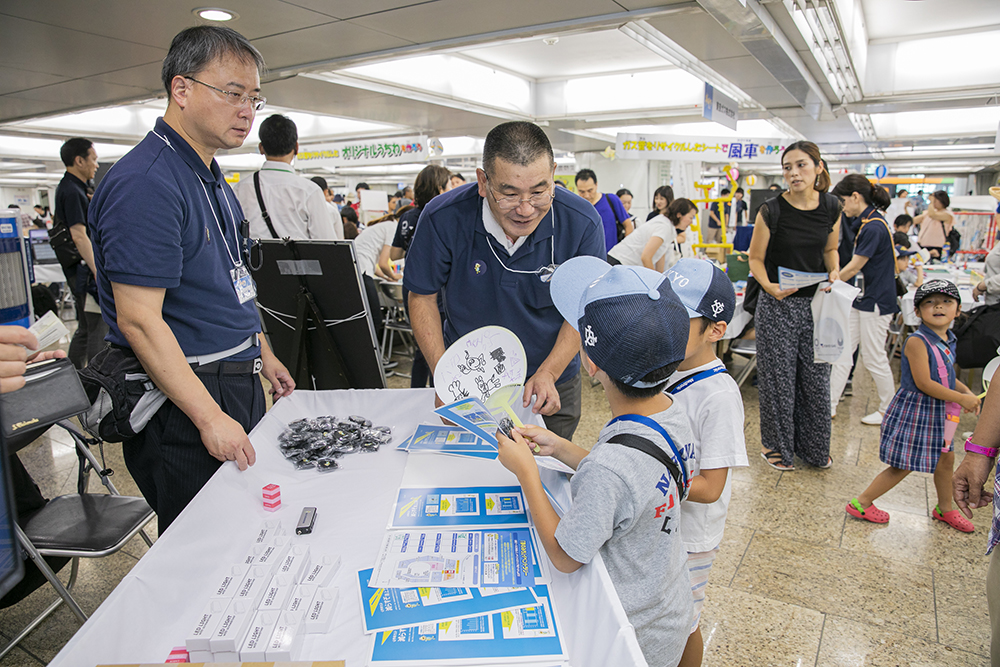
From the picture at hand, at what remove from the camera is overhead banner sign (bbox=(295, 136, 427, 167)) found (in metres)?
8.65

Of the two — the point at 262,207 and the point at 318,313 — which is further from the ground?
the point at 262,207

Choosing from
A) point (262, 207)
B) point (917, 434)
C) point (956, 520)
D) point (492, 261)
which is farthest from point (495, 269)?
point (956, 520)

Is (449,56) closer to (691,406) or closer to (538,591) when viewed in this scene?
(691,406)

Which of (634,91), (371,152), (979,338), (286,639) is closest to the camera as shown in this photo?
(286,639)

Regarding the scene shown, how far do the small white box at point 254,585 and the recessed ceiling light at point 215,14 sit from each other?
3.88 m

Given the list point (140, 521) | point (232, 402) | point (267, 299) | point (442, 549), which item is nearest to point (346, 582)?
point (442, 549)

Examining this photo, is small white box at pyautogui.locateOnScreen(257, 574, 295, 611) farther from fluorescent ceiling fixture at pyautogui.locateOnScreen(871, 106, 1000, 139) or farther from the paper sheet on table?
fluorescent ceiling fixture at pyautogui.locateOnScreen(871, 106, 1000, 139)

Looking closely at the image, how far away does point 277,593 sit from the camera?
95 cm

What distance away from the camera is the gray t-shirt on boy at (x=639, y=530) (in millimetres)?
938

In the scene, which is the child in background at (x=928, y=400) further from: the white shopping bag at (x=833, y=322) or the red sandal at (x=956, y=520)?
the white shopping bag at (x=833, y=322)

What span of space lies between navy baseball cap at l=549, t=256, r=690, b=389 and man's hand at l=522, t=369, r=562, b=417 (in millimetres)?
583

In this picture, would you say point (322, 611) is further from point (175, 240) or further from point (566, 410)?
point (566, 410)

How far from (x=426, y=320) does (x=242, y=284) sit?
0.58 meters

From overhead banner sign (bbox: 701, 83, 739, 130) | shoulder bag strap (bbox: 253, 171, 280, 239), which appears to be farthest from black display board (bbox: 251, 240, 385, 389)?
overhead banner sign (bbox: 701, 83, 739, 130)
